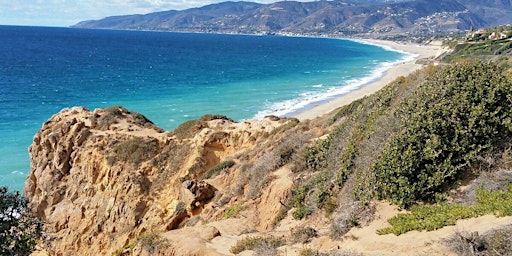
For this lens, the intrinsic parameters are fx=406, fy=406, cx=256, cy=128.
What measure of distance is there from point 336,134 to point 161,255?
23.7 ft

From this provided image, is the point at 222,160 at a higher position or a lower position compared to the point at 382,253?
lower

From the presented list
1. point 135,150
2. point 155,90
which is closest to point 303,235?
point 135,150

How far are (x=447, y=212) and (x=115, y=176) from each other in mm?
16294

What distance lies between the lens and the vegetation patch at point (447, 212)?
303 inches

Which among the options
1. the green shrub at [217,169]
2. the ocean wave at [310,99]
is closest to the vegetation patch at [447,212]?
the green shrub at [217,169]

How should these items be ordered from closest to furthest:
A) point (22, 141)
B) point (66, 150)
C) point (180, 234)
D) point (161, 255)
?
point (161, 255)
point (180, 234)
point (66, 150)
point (22, 141)

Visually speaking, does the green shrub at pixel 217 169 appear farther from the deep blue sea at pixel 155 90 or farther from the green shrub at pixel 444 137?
the deep blue sea at pixel 155 90

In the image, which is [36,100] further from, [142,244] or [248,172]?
[142,244]

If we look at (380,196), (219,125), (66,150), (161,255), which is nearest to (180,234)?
(161,255)

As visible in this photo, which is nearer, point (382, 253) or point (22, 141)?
point (382, 253)

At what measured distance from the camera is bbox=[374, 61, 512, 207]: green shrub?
29.7 feet

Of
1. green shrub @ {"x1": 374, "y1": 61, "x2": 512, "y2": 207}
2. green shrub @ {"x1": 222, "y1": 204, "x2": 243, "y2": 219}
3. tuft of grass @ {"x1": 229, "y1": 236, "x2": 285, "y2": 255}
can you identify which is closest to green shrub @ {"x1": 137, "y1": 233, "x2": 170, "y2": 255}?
tuft of grass @ {"x1": 229, "y1": 236, "x2": 285, "y2": 255}

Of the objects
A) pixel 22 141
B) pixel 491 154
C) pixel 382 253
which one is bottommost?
pixel 22 141

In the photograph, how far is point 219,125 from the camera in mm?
23109
